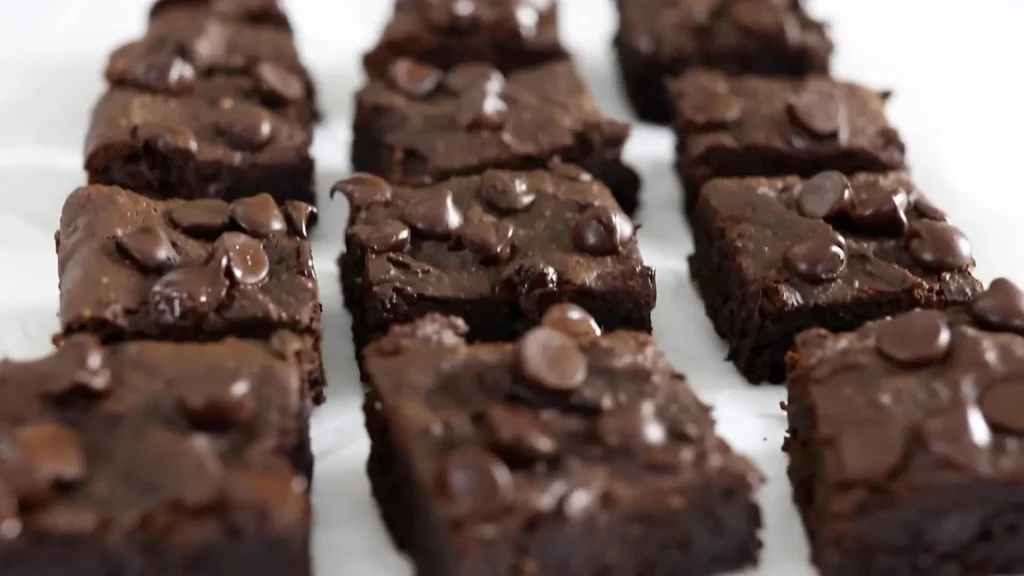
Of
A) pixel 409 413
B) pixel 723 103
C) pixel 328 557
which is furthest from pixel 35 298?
pixel 723 103

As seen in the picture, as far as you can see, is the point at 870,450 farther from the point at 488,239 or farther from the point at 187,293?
the point at 187,293

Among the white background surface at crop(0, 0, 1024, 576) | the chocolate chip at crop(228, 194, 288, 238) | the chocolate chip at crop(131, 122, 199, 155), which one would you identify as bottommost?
the white background surface at crop(0, 0, 1024, 576)

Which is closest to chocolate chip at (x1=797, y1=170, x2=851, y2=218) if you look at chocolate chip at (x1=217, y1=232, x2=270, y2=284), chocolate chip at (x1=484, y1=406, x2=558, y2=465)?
chocolate chip at (x1=484, y1=406, x2=558, y2=465)

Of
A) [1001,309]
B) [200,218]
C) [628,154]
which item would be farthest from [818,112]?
[200,218]

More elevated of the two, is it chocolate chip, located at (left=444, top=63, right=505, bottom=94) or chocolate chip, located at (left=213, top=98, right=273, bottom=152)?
chocolate chip, located at (left=213, top=98, right=273, bottom=152)

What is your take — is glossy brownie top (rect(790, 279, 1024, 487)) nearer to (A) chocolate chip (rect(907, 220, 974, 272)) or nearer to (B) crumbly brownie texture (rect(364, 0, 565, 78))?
(A) chocolate chip (rect(907, 220, 974, 272))

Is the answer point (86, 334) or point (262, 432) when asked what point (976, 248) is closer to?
point (262, 432)
